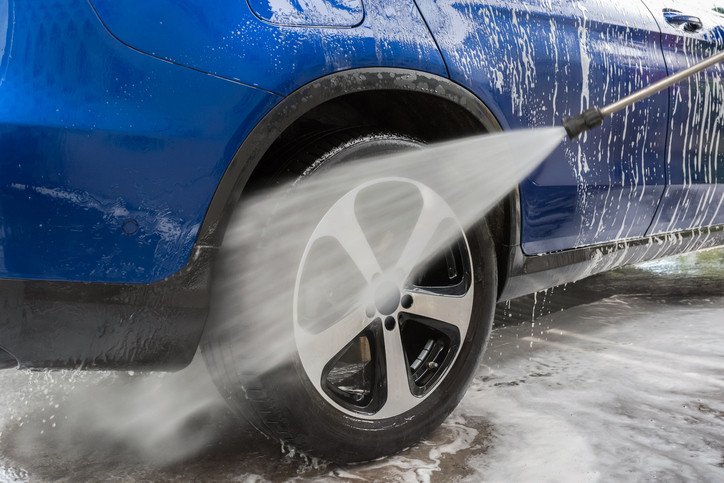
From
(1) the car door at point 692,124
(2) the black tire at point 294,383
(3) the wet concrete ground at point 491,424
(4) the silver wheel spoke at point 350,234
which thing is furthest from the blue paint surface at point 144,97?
(1) the car door at point 692,124

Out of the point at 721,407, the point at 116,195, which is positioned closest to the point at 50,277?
the point at 116,195

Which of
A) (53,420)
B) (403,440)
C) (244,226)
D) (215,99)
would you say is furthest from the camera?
(53,420)

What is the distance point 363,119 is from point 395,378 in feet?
2.38

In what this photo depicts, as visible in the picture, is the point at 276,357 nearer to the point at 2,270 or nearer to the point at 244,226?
the point at 244,226

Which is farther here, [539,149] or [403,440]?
[539,149]

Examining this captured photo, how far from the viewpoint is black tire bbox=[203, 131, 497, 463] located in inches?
65.5

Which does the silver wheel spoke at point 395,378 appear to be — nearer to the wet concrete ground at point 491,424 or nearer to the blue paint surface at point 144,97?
the wet concrete ground at point 491,424

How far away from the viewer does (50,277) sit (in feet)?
4.73

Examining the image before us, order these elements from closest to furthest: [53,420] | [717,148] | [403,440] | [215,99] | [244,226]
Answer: [215,99] < [244,226] < [403,440] < [53,420] < [717,148]

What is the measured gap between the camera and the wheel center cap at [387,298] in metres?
1.89

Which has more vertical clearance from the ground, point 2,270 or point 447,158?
point 447,158

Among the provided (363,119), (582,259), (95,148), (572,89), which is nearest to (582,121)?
(572,89)

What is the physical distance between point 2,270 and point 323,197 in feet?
2.37

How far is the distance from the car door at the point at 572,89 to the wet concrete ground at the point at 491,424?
508 millimetres
